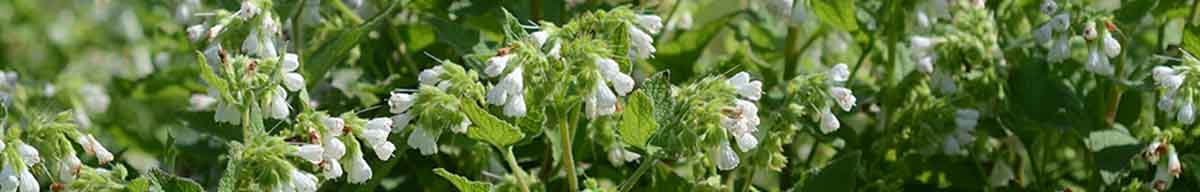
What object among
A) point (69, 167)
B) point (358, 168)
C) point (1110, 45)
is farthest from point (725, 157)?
point (69, 167)

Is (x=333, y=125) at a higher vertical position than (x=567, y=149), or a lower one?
higher

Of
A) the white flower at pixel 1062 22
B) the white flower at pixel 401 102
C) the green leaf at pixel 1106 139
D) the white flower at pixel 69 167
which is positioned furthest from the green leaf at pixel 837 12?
the white flower at pixel 69 167

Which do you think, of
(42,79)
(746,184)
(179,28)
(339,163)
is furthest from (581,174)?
(42,79)

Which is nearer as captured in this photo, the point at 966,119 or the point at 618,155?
the point at 618,155

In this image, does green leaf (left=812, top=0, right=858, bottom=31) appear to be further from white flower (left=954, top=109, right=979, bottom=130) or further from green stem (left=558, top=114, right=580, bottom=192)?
green stem (left=558, top=114, right=580, bottom=192)

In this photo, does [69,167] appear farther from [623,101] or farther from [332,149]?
[623,101]

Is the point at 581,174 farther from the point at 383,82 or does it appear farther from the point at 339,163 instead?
the point at 339,163
